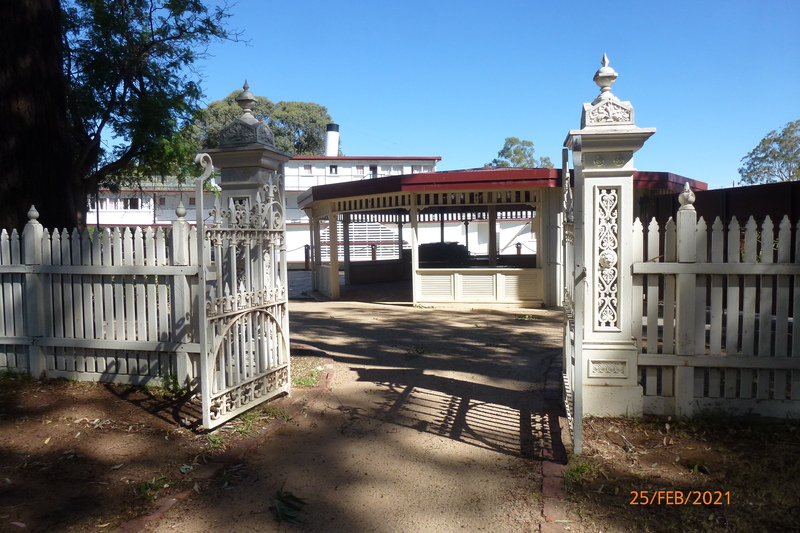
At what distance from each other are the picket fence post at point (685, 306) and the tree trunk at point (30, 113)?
22.7ft

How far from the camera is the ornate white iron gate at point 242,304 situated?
466 centimetres

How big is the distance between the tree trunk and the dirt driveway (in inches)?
163

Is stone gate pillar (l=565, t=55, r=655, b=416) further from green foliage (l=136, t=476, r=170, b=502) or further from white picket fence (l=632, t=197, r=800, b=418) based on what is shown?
green foliage (l=136, t=476, r=170, b=502)

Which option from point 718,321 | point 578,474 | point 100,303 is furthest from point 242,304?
point 718,321

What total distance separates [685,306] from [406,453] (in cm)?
258

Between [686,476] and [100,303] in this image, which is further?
[100,303]

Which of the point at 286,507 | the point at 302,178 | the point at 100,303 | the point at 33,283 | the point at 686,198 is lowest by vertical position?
the point at 286,507

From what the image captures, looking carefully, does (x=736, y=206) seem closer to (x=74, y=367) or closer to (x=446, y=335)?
(x=446, y=335)

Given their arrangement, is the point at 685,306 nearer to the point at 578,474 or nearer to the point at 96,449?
the point at 578,474

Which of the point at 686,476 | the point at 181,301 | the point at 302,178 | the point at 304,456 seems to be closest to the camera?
the point at 686,476

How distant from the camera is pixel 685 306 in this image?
4.76 m

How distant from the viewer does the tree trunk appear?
21.7ft

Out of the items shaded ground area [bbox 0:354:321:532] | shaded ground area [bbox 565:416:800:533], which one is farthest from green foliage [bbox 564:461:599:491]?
shaded ground area [bbox 0:354:321:532]

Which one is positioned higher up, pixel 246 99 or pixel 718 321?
pixel 246 99
